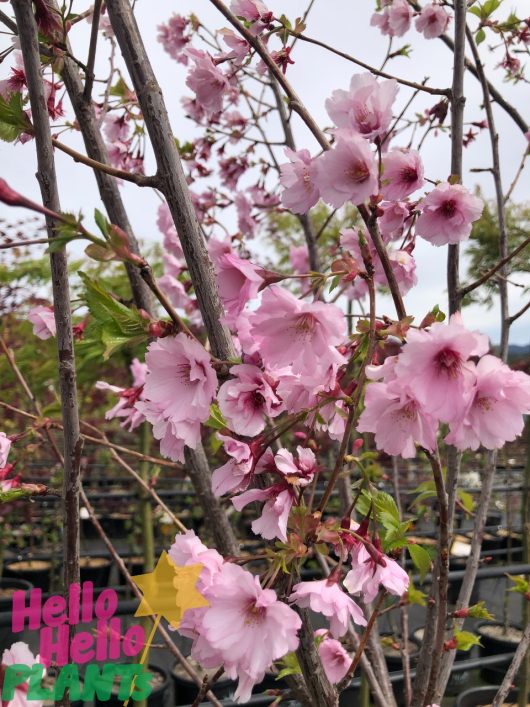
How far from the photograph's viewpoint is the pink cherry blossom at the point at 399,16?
194 cm

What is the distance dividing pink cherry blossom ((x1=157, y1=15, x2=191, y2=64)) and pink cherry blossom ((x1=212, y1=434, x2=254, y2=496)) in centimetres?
212

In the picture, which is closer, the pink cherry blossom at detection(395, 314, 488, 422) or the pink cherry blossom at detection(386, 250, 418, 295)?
the pink cherry blossom at detection(395, 314, 488, 422)

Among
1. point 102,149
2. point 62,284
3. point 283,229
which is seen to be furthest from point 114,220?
point 283,229

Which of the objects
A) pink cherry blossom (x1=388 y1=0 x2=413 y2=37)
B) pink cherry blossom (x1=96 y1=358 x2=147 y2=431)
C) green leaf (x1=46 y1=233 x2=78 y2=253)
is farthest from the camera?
pink cherry blossom (x1=388 y1=0 x2=413 y2=37)

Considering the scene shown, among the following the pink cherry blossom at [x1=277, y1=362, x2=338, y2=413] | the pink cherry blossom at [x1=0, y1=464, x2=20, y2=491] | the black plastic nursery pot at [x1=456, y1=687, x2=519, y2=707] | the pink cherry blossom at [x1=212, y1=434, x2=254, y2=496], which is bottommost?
the black plastic nursery pot at [x1=456, y1=687, x2=519, y2=707]

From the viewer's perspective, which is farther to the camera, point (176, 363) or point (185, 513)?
point (185, 513)

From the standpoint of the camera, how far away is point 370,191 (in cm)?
58

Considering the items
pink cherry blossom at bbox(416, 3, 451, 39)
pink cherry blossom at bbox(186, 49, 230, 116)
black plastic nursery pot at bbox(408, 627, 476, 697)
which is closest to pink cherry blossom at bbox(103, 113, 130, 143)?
pink cherry blossom at bbox(186, 49, 230, 116)

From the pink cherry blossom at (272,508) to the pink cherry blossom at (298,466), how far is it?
16mm

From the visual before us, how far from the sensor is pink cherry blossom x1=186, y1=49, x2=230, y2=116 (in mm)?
1203

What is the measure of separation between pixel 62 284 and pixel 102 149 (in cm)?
43

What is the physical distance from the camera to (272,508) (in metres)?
0.65

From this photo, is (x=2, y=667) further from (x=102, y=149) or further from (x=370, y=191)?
(x=102, y=149)

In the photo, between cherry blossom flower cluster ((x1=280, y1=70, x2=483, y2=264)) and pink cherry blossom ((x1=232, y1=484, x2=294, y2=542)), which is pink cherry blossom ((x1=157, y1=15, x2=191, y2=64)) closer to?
cherry blossom flower cluster ((x1=280, y1=70, x2=483, y2=264))
